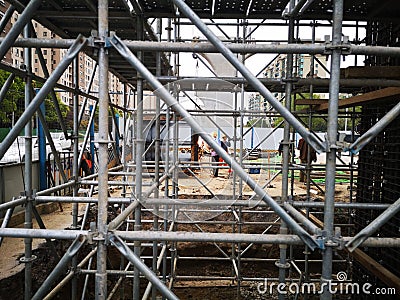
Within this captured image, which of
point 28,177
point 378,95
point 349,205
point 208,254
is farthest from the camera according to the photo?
point 208,254

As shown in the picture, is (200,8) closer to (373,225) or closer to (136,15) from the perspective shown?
(136,15)

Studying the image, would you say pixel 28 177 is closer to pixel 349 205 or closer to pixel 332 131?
pixel 332 131

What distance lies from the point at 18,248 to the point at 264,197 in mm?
5593

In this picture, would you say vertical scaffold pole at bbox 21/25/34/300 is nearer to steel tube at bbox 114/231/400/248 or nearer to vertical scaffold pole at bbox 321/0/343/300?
steel tube at bbox 114/231/400/248

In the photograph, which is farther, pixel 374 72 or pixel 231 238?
pixel 374 72

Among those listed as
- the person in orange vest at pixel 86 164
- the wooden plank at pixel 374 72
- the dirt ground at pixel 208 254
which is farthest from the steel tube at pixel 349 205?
the person in orange vest at pixel 86 164

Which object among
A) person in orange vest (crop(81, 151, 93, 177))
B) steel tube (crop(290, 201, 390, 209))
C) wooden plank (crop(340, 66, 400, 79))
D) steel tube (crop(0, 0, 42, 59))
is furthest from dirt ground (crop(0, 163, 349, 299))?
steel tube (crop(0, 0, 42, 59))

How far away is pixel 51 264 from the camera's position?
6051 millimetres

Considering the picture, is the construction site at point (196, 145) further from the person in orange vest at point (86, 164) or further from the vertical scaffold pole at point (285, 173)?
the person in orange vest at point (86, 164)

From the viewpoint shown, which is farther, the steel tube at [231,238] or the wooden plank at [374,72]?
the wooden plank at [374,72]

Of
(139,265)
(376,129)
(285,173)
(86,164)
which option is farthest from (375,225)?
(86,164)

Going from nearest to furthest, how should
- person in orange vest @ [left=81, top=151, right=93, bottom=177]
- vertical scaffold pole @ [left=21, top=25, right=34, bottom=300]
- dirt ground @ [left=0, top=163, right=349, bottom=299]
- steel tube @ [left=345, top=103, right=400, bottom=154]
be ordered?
steel tube @ [left=345, top=103, right=400, bottom=154] → vertical scaffold pole @ [left=21, top=25, right=34, bottom=300] → dirt ground @ [left=0, top=163, right=349, bottom=299] → person in orange vest @ [left=81, top=151, right=93, bottom=177]

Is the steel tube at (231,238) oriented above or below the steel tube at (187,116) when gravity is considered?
below

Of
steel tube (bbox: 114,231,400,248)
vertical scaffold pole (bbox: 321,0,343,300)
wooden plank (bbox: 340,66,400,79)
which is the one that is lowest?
steel tube (bbox: 114,231,400,248)
